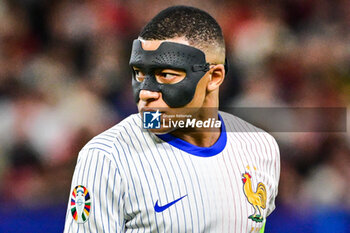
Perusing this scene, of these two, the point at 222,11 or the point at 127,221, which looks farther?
the point at 222,11

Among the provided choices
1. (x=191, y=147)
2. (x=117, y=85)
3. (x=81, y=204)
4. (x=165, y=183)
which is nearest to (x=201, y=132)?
(x=191, y=147)

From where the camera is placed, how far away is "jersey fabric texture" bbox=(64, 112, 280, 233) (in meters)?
1.98

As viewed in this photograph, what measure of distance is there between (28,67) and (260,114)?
1818mm

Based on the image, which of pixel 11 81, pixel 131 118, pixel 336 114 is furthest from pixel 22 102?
pixel 336 114

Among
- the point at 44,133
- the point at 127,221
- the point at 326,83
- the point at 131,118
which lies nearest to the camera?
the point at 127,221

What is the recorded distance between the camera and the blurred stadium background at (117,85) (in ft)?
12.9

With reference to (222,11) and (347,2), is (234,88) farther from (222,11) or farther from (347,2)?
(347,2)

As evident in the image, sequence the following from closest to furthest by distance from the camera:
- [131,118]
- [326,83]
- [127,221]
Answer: [127,221], [131,118], [326,83]

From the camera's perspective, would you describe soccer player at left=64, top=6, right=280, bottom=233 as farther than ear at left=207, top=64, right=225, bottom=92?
No

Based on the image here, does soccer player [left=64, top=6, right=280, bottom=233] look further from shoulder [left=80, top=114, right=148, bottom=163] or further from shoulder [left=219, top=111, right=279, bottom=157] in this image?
shoulder [left=219, top=111, right=279, bottom=157]

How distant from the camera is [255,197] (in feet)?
7.64

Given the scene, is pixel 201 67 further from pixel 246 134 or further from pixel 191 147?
pixel 246 134

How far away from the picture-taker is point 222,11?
420cm

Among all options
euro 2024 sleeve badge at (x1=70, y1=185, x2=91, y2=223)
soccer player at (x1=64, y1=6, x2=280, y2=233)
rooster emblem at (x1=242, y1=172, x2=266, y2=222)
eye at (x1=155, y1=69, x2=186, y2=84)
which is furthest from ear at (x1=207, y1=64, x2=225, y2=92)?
euro 2024 sleeve badge at (x1=70, y1=185, x2=91, y2=223)
